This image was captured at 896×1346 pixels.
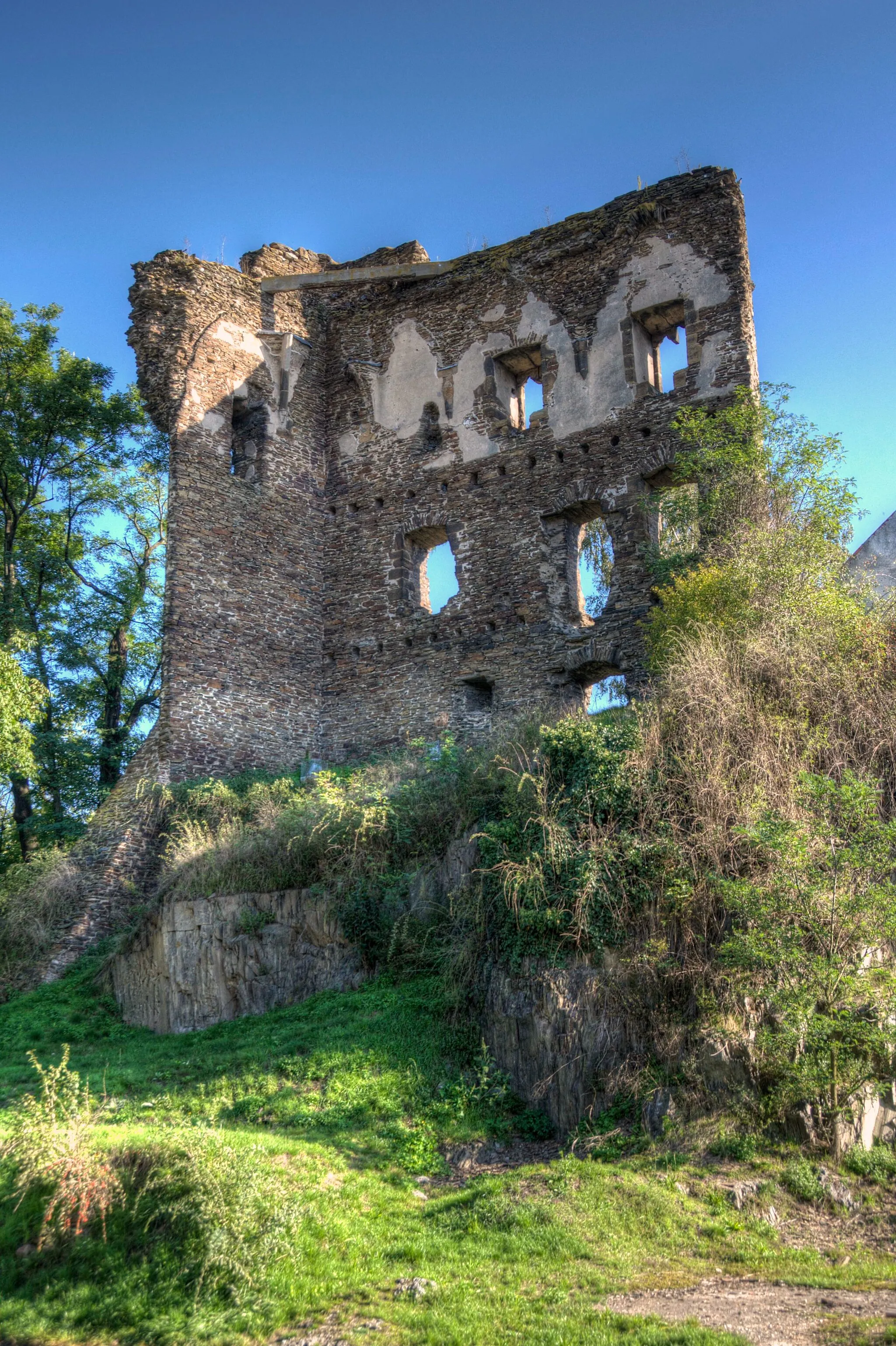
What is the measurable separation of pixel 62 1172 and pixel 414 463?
1337cm

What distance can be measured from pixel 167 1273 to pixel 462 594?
11.9 meters

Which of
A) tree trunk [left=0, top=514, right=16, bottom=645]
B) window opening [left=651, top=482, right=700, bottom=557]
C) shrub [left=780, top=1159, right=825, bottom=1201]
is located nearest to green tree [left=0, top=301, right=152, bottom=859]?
tree trunk [left=0, top=514, right=16, bottom=645]

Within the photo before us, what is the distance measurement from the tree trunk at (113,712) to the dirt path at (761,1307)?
14.1 m

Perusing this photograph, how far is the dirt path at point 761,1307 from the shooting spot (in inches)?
267

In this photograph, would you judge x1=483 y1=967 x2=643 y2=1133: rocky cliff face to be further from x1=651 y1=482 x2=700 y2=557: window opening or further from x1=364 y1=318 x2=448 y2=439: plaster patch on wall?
x1=364 y1=318 x2=448 y2=439: plaster patch on wall

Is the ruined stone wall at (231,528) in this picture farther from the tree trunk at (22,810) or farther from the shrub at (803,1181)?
the shrub at (803,1181)

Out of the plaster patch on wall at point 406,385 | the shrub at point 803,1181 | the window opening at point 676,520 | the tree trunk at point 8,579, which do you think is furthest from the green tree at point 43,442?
the shrub at point 803,1181

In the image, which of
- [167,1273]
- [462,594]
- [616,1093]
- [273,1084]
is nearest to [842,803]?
[616,1093]

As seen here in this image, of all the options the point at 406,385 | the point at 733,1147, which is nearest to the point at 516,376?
the point at 406,385

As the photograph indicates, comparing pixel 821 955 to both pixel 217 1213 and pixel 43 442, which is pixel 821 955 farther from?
pixel 43 442

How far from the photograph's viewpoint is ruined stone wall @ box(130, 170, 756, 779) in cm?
1723

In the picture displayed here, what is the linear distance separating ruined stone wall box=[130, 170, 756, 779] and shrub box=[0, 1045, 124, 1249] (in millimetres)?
8381

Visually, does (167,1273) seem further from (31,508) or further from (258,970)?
(31,508)

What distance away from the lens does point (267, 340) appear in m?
19.9
